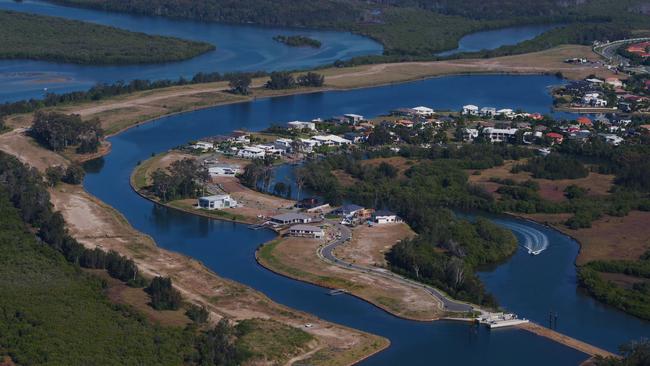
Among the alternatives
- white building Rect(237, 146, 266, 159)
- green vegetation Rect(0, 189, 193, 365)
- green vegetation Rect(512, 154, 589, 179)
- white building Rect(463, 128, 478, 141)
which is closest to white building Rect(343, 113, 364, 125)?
white building Rect(463, 128, 478, 141)

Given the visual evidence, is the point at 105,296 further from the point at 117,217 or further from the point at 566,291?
the point at 566,291

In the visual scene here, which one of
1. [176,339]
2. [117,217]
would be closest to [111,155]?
[117,217]

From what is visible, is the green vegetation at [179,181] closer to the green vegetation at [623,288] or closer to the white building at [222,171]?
the white building at [222,171]

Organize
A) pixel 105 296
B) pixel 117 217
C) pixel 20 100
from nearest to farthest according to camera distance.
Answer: pixel 105 296 → pixel 117 217 → pixel 20 100

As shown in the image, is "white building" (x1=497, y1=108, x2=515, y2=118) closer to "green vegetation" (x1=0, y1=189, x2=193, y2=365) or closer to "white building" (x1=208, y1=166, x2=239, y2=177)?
"white building" (x1=208, y1=166, x2=239, y2=177)

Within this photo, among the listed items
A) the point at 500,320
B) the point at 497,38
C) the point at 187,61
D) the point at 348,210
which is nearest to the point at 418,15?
the point at 497,38
